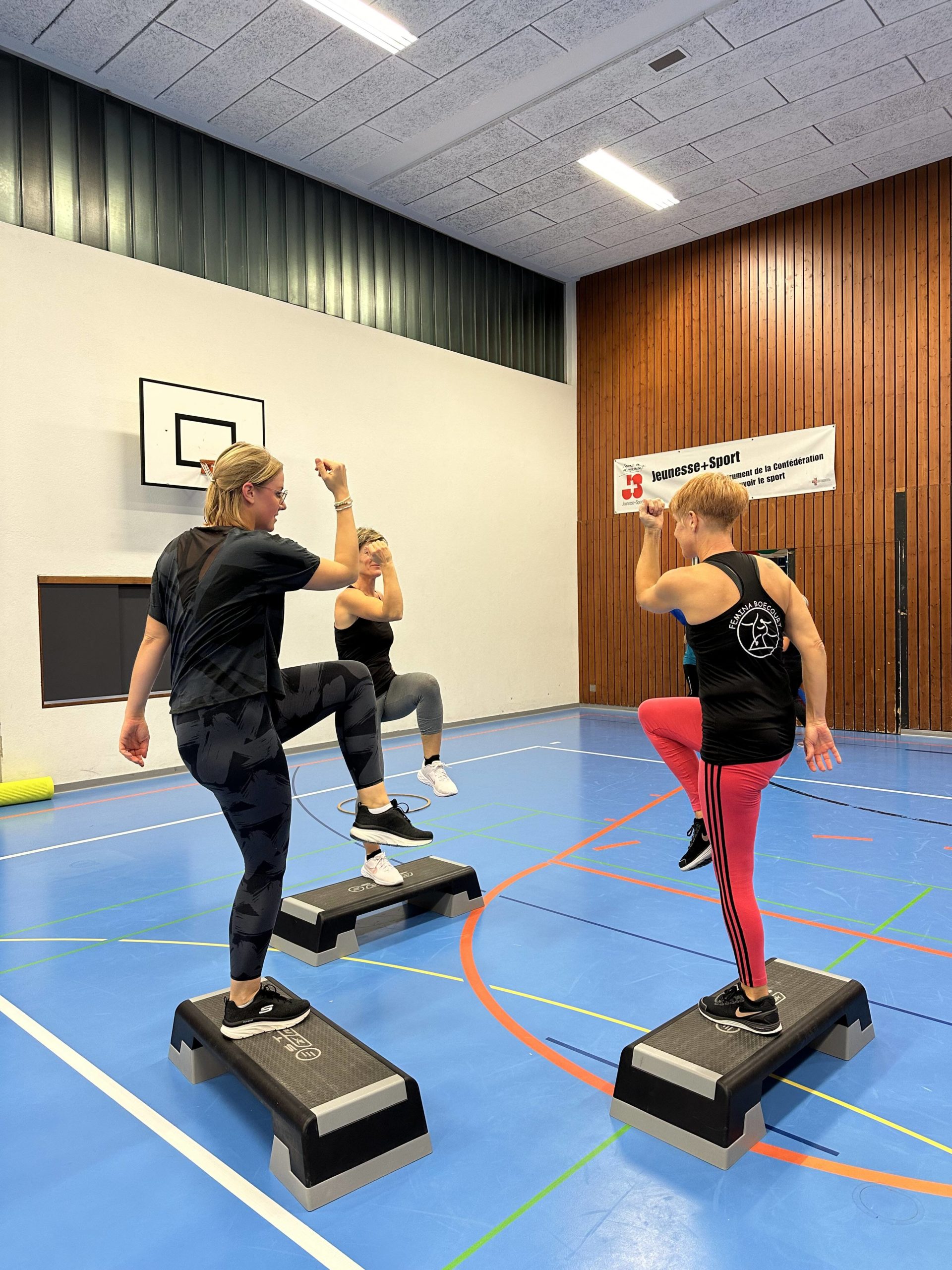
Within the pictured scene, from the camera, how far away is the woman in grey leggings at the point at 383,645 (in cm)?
399

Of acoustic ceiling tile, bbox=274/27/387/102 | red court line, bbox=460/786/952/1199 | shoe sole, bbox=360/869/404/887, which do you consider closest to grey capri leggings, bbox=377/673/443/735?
red court line, bbox=460/786/952/1199

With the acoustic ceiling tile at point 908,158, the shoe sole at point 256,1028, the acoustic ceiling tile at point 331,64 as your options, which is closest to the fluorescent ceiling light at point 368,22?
the acoustic ceiling tile at point 331,64

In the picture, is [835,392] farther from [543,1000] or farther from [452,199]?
[543,1000]

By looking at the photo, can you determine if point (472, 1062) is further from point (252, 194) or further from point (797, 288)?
point (797, 288)

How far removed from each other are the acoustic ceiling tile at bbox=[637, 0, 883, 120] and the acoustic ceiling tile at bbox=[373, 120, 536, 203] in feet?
3.92

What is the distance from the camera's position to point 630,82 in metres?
6.70

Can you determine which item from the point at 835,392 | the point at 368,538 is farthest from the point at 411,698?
the point at 835,392

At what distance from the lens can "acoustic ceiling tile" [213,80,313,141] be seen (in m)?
6.76

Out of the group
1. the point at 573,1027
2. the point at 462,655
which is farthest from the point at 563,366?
the point at 573,1027

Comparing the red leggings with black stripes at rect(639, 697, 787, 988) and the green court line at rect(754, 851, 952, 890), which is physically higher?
the red leggings with black stripes at rect(639, 697, 787, 988)

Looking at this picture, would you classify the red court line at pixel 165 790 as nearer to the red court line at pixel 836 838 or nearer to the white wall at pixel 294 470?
the white wall at pixel 294 470

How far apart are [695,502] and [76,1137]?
7.94ft

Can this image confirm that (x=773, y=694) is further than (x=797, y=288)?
No

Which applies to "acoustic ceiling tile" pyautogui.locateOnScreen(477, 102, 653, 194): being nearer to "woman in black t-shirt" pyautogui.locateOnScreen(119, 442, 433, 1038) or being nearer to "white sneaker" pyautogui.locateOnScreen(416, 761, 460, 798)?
"white sneaker" pyautogui.locateOnScreen(416, 761, 460, 798)
